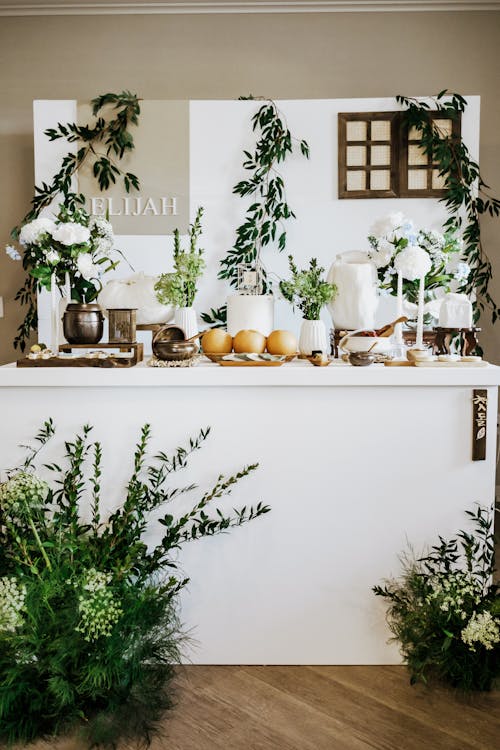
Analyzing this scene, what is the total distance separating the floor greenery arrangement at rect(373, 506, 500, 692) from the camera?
209 centimetres

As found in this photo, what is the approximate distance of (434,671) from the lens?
2.19 m

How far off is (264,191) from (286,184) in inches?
5.2

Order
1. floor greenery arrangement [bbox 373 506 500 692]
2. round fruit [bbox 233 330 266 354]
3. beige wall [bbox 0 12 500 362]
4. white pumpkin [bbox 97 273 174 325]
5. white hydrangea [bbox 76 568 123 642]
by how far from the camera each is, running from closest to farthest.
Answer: white hydrangea [bbox 76 568 123 642] → floor greenery arrangement [bbox 373 506 500 692] → round fruit [bbox 233 330 266 354] → white pumpkin [bbox 97 273 174 325] → beige wall [bbox 0 12 500 362]

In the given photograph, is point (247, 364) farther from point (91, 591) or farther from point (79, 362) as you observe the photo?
point (91, 591)

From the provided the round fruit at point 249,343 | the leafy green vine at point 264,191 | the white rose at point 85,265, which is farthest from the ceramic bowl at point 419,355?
the leafy green vine at point 264,191

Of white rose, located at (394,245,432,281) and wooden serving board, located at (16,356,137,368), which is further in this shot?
white rose, located at (394,245,432,281)

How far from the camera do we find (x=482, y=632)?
204 cm

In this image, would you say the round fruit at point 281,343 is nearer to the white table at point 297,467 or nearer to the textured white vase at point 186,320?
the white table at point 297,467

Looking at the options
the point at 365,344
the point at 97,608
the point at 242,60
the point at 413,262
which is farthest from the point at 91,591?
the point at 242,60

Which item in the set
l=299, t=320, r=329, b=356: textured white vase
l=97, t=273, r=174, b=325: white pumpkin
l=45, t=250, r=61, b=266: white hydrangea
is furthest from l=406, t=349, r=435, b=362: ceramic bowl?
l=45, t=250, r=61, b=266: white hydrangea

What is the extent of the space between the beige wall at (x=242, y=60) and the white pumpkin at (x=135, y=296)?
221 centimetres

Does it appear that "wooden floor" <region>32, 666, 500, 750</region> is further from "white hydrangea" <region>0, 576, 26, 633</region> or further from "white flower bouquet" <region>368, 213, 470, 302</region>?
"white flower bouquet" <region>368, 213, 470, 302</region>

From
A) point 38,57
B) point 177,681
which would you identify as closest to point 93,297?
point 177,681

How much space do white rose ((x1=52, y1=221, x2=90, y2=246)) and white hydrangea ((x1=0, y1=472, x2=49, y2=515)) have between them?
819mm
